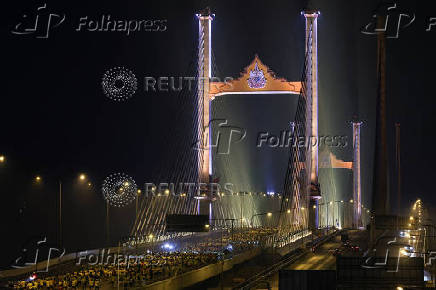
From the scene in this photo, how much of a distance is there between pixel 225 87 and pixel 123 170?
3496 centimetres

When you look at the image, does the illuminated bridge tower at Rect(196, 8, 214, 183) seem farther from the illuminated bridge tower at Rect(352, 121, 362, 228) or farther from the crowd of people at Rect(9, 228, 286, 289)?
the illuminated bridge tower at Rect(352, 121, 362, 228)

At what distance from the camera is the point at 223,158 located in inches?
2398

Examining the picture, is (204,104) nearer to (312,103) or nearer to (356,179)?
(312,103)

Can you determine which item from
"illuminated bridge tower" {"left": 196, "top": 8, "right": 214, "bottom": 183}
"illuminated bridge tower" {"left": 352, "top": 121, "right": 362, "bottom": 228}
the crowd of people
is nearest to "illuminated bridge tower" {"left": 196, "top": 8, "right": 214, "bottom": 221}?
"illuminated bridge tower" {"left": 196, "top": 8, "right": 214, "bottom": 183}

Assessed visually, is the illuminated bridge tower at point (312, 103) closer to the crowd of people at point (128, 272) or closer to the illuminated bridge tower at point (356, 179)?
the crowd of people at point (128, 272)

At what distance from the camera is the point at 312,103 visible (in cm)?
5397

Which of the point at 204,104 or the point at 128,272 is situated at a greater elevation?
the point at 204,104

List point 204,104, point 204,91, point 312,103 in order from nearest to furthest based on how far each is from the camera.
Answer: point 204,104 → point 204,91 → point 312,103

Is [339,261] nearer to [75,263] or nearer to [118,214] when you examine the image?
[75,263]

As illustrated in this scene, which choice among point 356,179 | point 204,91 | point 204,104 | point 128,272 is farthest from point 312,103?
point 356,179

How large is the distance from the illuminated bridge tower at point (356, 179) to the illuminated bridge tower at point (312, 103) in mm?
32703

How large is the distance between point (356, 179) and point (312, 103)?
44514 millimetres

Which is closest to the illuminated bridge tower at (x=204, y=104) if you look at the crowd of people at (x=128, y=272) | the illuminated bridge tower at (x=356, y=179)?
the crowd of people at (x=128, y=272)

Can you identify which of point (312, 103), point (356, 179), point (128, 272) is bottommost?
point (128, 272)
